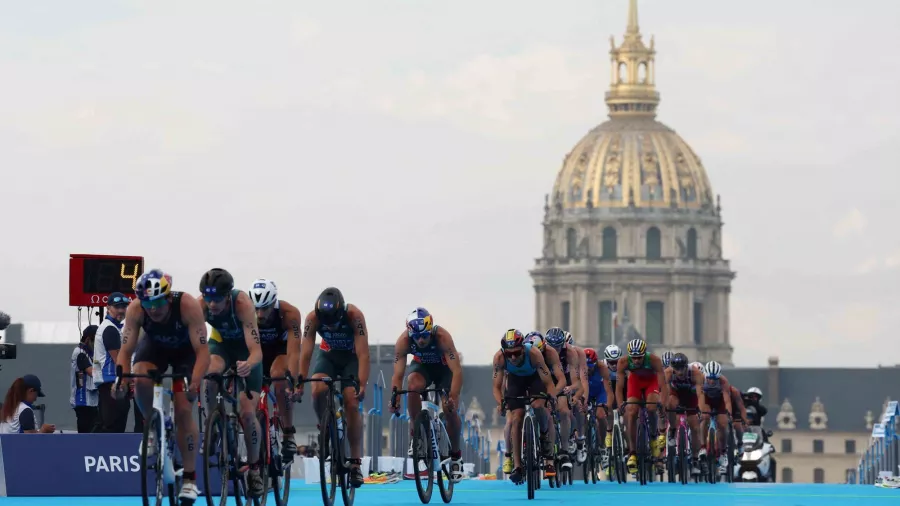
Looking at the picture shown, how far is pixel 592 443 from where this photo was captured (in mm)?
32562

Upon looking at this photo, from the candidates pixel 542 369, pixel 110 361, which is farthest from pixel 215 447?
pixel 542 369

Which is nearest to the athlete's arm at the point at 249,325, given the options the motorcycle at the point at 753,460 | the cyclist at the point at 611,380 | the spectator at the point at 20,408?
the spectator at the point at 20,408

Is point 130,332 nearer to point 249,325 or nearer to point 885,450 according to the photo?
point 249,325

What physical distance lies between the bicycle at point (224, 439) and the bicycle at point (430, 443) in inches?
141

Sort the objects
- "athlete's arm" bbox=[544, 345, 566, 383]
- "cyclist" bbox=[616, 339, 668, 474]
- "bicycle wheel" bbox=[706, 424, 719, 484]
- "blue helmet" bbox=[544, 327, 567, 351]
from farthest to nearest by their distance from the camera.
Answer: "bicycle wheel" bbox=[706, 424, 719, 484]
"cyclist" bbox=[616, 339, 668, 474]
"blue helmet" bbox=[544, 327, 567, 351]
"athlete's arm" bbox=[544, 345, 566, 383]

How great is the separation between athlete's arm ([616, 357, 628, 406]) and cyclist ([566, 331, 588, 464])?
1.47ft

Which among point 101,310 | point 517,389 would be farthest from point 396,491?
point 101,310

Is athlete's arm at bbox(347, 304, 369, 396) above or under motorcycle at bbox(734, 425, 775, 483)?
above

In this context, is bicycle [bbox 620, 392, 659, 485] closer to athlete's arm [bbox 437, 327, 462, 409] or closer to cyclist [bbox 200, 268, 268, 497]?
athlete's arm [bbox 437, 327, 462, 409]

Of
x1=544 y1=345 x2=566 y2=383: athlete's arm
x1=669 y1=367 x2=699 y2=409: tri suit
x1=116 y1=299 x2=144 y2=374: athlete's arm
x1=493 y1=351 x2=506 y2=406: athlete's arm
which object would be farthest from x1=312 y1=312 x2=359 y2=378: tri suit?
x1=669 y1=367 x2=699 y2=409: tri suit

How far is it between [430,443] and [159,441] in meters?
5.40

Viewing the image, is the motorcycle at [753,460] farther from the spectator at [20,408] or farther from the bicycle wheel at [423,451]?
the bicycle wheel at [423,451]

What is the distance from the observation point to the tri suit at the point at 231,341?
792 inches

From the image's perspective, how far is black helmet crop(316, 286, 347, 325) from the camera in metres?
22.3
